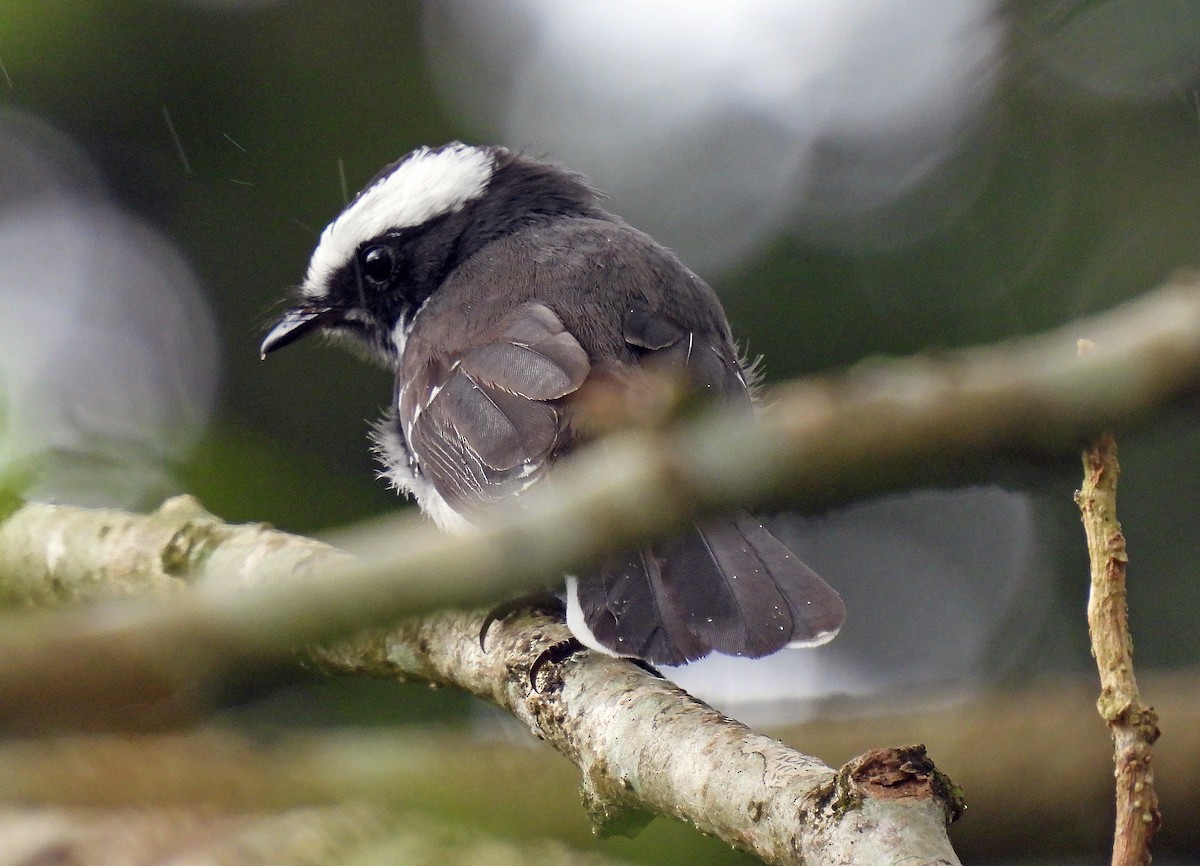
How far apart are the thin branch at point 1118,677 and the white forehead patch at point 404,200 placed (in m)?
2.97

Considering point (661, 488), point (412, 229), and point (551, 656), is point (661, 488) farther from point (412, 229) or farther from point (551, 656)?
point (412, 229)

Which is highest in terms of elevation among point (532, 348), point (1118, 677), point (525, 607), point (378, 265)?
point (378, 265)

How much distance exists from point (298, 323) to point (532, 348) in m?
1.39

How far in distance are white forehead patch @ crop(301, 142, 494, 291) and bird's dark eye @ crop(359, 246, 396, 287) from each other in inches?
1.8

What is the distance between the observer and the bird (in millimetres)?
2504

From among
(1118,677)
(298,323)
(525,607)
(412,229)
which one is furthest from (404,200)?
(1118,677)

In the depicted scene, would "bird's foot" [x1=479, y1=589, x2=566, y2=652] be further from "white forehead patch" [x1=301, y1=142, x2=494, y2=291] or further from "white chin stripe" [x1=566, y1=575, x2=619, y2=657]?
"white forehead patch" [x1=301, y1=142, x2=494, y2=291]

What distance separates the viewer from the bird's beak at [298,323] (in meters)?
4.24

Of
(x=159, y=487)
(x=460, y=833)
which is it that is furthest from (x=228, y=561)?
(x=460, y=833)

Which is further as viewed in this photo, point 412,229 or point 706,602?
point 412,229

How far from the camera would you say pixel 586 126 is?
6.00m

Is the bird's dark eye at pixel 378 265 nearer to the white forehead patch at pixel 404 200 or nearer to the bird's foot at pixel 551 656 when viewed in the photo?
the white forehead patch at pixel 404 200

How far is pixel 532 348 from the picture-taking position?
10.4 feet

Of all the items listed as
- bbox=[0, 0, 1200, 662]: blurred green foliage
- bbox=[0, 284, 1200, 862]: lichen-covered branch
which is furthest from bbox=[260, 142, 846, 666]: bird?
bbox=[0, 0, 1200, 662]: blurred green foliage
